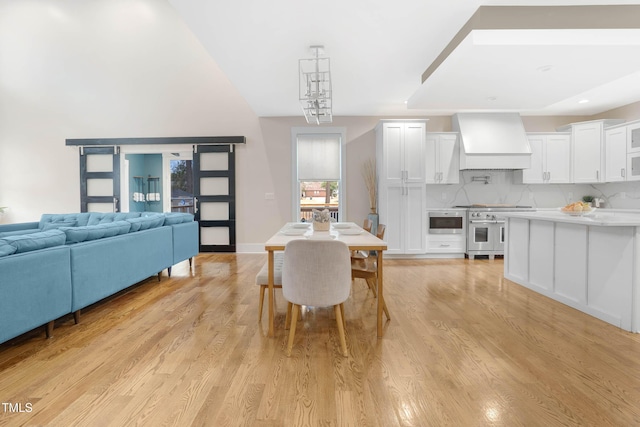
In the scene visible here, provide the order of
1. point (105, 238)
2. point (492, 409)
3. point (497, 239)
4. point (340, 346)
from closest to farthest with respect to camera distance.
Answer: point (492, 409) < point (340, 346) < point (105, 238) < point (497, 239)

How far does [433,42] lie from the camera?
3.22 metres

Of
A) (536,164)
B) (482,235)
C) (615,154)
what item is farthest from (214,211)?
(615,154)

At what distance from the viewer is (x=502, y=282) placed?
4043mm

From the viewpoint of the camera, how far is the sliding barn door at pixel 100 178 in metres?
6.37

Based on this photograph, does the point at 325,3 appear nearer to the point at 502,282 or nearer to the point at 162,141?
the point at 502,282

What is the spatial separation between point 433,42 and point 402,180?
2.59 m

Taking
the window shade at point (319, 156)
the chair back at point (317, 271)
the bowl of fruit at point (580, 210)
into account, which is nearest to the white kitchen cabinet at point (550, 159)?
the bowl of fruit at point (580, 210)

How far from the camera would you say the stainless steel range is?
5.57 meters

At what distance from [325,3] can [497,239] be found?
485 centimetres

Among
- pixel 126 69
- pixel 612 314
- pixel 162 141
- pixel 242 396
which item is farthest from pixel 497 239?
pixel 126 69

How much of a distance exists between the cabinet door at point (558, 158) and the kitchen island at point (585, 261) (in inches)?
106

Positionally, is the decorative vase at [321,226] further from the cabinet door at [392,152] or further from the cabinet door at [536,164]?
the cabinet door at [536,164]

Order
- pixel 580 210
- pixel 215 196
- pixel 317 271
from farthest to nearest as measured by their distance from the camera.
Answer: pixel 215 196 → pixel 580 210 → pixel 317 271

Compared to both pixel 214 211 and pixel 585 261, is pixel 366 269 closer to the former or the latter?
pixel 585 261
